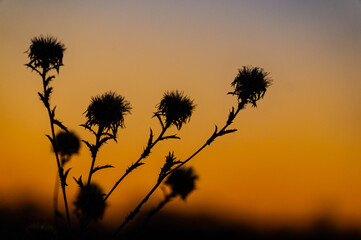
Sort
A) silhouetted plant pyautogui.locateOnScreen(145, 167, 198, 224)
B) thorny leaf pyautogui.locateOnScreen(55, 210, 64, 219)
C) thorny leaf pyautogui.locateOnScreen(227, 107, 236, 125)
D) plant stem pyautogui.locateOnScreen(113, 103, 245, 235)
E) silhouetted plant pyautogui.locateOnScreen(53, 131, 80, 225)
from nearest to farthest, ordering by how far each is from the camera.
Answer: plant stem pyautogui.locateOnScreen(113, 103, 245, 235)
thorny leaf pyautogui.locateOnScreen(227, 107, 236, 125)
thorny leaf pyautogui.locateOnScreen(55, 210, 64, 219)
silhouetted plant pyautogui.locateOnScreen(145, 167, 198, 224)
silhouetted plant pyautogui.locateOnScreen(53, 131, 80, 225)

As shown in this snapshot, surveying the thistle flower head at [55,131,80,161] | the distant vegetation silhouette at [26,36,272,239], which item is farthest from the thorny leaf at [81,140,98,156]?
the thistle flower head at [55,131,80,161]

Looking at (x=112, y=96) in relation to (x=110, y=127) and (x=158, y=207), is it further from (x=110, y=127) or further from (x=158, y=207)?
(x=158, y=207)

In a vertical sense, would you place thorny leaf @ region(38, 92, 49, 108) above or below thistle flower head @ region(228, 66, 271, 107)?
below

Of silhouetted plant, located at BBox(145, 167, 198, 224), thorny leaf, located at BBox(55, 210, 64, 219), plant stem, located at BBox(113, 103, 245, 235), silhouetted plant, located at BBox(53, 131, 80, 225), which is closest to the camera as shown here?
plant stem, located at BBox(113, 103, 245, 235)

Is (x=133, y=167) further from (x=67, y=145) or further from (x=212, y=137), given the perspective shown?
(x=67, y=145)

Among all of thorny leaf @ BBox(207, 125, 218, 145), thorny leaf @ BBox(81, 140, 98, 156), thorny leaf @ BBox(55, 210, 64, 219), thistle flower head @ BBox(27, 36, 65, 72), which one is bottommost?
thorny leaf @ BBox(55, 210, 64, 219)

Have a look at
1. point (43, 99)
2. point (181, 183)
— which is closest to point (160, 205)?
point (181, 183)

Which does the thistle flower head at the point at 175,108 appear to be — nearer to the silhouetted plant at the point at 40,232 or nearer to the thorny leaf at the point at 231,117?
the thorny leaf at the point at 231,117

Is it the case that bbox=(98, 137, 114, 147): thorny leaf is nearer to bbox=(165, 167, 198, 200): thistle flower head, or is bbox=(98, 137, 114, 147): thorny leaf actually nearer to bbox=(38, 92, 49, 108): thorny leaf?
bbox=(38, 92, 49, 108): thorny leaf
